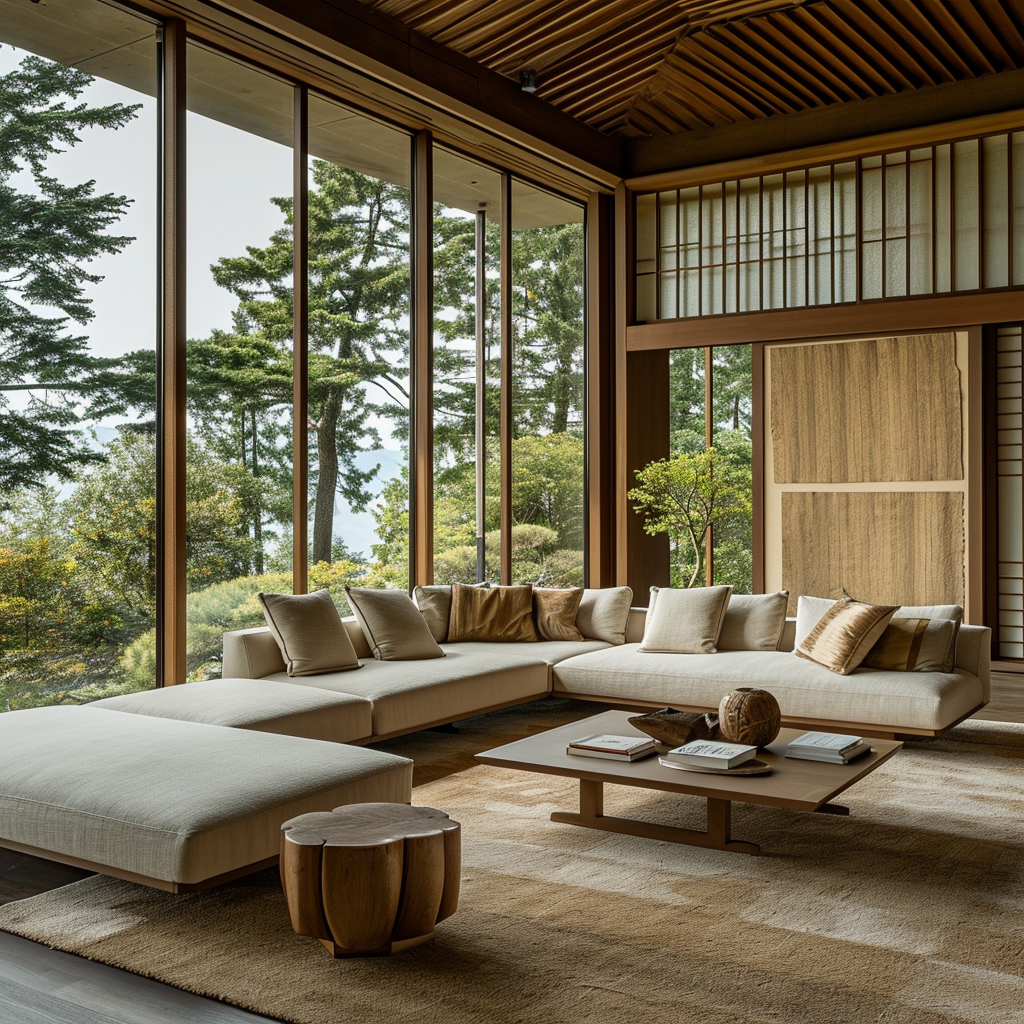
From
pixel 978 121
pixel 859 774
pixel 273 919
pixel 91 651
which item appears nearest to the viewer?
pixel 273 919

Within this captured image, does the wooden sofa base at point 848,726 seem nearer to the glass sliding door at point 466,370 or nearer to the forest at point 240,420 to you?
the forest at point 240,420

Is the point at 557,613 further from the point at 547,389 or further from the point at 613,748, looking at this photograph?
the point at 613,748

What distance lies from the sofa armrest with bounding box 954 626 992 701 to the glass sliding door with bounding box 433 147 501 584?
116 inches

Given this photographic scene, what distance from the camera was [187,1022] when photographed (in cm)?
217

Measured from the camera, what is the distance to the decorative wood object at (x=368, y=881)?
7.80 feet

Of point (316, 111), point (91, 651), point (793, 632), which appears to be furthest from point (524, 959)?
point (316, 111)

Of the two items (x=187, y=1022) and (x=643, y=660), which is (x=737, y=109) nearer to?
(x=643, y=660)

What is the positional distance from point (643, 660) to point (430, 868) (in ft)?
9.37

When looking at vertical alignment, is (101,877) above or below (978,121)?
below

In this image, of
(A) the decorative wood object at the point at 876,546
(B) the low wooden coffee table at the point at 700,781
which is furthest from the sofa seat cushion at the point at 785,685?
(A) the decorative wood object at the point at 876,546

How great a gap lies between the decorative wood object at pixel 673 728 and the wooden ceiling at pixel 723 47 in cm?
401

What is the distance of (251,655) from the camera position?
455cm

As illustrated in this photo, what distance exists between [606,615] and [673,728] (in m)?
2.39

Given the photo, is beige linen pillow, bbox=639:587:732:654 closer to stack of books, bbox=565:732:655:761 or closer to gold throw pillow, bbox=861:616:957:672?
gold throw pillow, bbox=861:616:957:672
